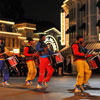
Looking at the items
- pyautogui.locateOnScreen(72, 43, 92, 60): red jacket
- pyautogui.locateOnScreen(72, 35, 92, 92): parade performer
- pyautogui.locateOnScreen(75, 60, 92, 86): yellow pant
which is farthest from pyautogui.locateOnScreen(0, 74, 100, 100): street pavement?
pyautogui.locateOnScreen(72, 43, 92, 60): red jacket

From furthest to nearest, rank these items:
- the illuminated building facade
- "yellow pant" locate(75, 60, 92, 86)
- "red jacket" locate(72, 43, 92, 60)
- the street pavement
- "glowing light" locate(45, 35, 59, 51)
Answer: "glowing light" locate(45, 35, 59, 51), the illuminated building facade, "red jacket" locate(72, 43, 92, 60), "yellow pant" locate(75, 60, 92, 86), the street pavement

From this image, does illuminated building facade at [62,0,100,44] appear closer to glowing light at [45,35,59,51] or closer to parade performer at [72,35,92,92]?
parade performer at [72,35,92,92]

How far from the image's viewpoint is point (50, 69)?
1328cm

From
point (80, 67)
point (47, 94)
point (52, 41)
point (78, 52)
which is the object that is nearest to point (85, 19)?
point (78, 52)

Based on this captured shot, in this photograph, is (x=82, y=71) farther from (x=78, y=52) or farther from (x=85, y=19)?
(x=85, y=19)

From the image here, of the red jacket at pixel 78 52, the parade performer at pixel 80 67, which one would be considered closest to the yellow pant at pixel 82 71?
the parade performer at pixel 80 67

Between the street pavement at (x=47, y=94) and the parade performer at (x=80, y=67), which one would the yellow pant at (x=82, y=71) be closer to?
the parade performer at (x=80, y=67)

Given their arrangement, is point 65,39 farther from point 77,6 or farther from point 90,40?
point 90,40

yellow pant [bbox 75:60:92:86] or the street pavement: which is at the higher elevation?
yellow pant [bbox 75:60:92:86]

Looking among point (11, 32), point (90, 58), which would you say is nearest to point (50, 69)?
point (90, 58)

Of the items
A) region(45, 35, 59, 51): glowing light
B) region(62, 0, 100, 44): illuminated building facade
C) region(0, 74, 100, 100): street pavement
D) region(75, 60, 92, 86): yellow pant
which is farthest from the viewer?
region(45, 35, 59, 51): glowing light

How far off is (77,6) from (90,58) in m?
32.7

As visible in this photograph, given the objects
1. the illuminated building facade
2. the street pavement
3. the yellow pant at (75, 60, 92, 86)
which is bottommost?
the street pavement

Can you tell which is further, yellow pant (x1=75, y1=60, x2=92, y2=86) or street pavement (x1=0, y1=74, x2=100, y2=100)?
yellow pant (x1=75, y1=60, x2=92, y2=86)
